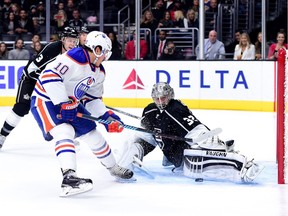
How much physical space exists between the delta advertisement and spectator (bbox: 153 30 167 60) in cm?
59

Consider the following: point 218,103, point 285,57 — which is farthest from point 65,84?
point 218,103

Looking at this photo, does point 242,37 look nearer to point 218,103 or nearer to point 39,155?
point 218,103

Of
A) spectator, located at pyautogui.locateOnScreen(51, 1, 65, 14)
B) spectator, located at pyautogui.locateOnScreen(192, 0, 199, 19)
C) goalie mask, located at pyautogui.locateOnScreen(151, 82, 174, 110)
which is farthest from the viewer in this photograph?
spectator, located at pyautogui.locateOnScreen(51, 1, 65, 14)

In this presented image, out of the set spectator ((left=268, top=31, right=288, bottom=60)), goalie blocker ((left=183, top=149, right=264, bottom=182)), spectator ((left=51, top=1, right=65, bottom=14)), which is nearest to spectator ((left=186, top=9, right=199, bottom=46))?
spectator ((left=268, top=31, right=288, bottom=60))

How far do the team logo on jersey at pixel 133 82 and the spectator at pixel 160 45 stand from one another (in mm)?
615

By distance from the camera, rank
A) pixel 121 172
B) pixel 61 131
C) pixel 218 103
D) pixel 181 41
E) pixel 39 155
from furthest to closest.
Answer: pixel 181 41 → pixel 218 103 → pixel 39 155 → pixel 121 172 → pixel 61 131

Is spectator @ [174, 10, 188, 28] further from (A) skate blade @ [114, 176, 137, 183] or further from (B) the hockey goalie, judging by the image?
(A) skate blade @ [114, 176, 137, 183]

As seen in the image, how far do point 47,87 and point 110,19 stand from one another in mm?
8028

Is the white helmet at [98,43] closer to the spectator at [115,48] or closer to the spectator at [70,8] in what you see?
the spectator at [115,48]

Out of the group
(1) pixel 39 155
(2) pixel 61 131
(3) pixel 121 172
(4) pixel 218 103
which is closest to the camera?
(2) pixel 61 131

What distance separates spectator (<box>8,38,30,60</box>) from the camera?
1145cm

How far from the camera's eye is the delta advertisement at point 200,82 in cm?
1039

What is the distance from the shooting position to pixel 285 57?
5.32 metres

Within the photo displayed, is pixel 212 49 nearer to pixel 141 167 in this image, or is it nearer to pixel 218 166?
pixel 141 167
